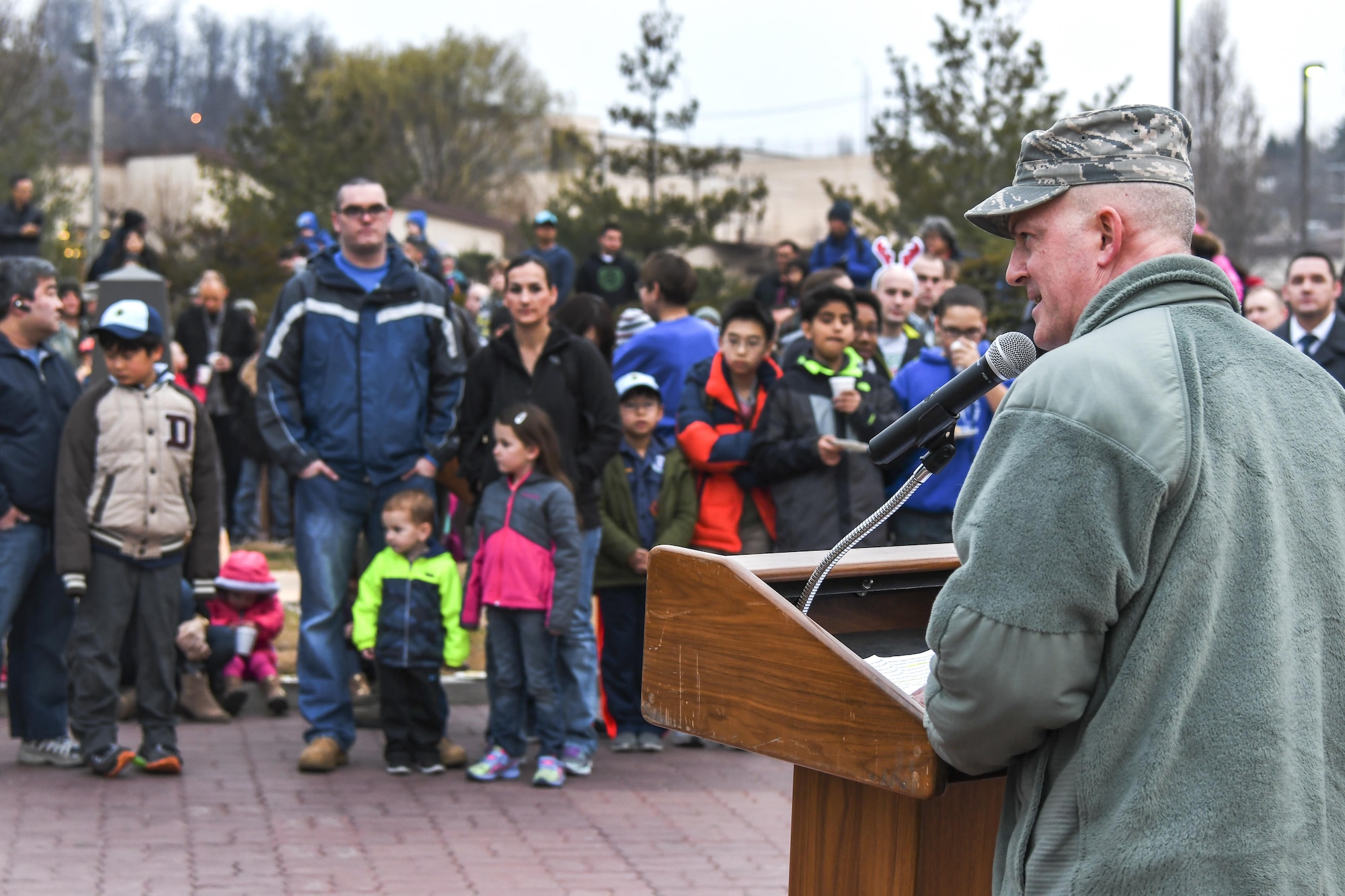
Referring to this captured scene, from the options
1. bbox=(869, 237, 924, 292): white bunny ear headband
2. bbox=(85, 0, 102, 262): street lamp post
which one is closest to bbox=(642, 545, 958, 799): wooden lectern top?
bbox=(869, 237, 924, 292): white bunny ear headband

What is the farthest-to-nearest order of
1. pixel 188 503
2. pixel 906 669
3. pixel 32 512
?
pixel 188 503, pixel 32 512, pixel 906 669

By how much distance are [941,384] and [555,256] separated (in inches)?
308

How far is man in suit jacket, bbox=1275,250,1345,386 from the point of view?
8320mm

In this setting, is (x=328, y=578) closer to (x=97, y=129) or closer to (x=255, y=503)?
(x=255, y=503)

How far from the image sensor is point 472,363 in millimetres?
7238

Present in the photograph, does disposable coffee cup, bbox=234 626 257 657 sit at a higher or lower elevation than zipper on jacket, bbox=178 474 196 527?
lower

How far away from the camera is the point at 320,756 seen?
6.76 m

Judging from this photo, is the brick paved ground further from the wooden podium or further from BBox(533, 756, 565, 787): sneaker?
the wooden podium

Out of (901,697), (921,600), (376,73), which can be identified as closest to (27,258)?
(921,600)

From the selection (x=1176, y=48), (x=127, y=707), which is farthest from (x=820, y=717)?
(x=1176, y=48)

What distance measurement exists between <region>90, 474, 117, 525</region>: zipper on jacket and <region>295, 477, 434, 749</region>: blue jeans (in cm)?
81

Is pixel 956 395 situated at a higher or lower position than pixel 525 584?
higher

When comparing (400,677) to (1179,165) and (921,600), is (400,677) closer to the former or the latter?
(921,600)

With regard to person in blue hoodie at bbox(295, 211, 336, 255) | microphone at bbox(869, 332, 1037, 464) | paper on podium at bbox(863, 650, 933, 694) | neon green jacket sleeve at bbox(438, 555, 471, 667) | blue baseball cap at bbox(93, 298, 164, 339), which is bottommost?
neon green jacket sleeve at bbox(438, 555, 471, 667)
